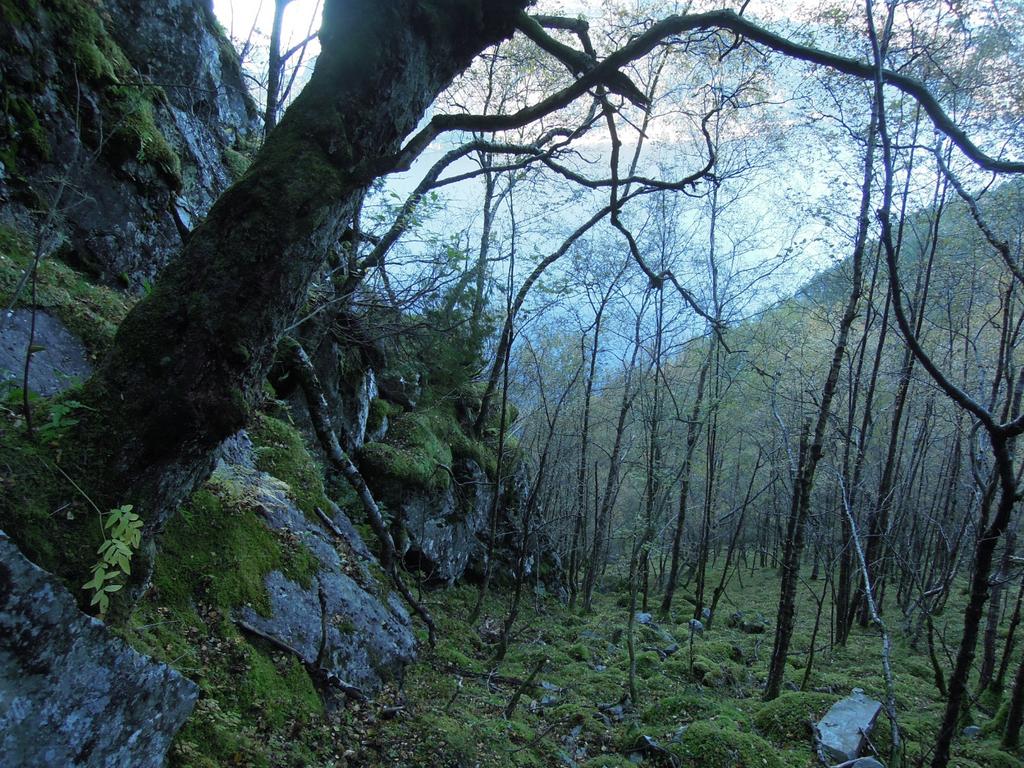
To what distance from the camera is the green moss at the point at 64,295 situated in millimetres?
3732

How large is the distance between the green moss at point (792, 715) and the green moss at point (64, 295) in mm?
7837

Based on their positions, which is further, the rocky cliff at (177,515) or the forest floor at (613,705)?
the forest floor at (613,705)

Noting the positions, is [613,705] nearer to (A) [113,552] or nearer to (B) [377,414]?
(B) [377,414]

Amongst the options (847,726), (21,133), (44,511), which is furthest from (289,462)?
(847,726)

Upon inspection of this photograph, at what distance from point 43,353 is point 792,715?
8.38 meters

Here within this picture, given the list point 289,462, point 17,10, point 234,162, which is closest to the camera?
point 17,10

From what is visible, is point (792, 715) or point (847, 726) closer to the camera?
point (847, 726)

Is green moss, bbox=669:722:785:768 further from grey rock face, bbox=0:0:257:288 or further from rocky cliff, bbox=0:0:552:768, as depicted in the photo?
grey rock face, bbox=0:0:257:288

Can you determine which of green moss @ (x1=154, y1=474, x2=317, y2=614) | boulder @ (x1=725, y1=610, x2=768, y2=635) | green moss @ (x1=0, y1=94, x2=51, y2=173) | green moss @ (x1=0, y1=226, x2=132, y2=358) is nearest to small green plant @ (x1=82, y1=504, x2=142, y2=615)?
green moss @ (x1=154, y1=474, x2=317, y2=614)

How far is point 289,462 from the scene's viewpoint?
5.25m

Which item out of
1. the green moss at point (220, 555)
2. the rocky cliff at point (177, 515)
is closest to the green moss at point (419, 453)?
the rocky cliff at point (177, 515)

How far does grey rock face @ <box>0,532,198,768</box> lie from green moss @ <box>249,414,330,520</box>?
3.24m

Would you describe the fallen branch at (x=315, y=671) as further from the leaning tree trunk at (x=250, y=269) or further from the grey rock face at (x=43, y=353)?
the grey rock face at (x=43, y=353)

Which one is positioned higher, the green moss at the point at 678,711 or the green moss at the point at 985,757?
the green moss at the point at 985,757
